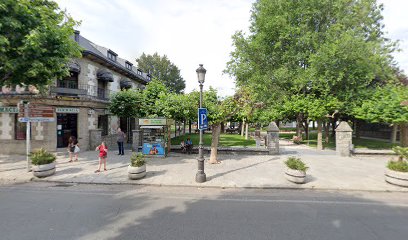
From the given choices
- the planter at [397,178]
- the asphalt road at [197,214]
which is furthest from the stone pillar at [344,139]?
the asphalt road at [197,214]

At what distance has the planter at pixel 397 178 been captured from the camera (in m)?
7.75

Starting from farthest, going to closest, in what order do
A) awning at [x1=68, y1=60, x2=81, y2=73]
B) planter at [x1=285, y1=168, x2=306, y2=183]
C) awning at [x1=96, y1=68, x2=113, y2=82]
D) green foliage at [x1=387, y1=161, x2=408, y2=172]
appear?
awning at [x1=96, y1=68, x2=113, y2=82] → awning at [x1=68, y1=60, x2=81, y2=73] → planter at [x1=285, y1=168, x2=306, y2=183] → green foliage at [x1=387, y1=161, x2=408, y2=172]

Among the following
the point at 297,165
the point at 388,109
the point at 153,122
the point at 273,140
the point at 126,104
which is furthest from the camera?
the point at 126,104

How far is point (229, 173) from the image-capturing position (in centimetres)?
977

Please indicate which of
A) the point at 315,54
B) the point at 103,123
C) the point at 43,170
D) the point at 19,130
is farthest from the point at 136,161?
the point at 315,54

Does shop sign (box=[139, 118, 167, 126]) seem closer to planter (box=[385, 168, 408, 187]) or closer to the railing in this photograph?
the railing

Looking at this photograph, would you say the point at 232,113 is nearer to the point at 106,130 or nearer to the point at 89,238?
the point at 89,238

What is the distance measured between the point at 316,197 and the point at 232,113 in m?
5.92

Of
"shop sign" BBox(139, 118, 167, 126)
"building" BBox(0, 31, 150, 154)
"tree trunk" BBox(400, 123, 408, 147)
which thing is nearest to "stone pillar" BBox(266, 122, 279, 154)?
"shop sign" BBox(139, 118, 167, 126)

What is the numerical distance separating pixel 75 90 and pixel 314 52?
20584 millimetres

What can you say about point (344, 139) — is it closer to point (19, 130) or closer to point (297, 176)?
point (297, 176)

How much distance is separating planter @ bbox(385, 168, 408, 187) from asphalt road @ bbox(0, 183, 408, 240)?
779 millimetres

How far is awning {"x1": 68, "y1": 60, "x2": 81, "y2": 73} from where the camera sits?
50.2 feet

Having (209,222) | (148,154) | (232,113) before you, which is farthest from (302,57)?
(209,222)
